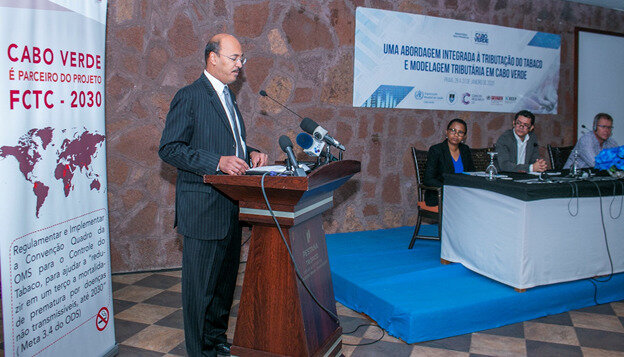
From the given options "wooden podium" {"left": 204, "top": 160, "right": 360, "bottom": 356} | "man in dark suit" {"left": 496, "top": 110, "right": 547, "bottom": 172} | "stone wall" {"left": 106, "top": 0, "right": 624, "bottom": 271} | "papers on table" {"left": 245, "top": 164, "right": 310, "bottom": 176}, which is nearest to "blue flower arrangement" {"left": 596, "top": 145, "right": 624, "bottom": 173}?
"man in dark suit" {"left": 496, "top": 110, "right": 547, "bottom": 172}

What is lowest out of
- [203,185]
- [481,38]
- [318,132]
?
[203,185]

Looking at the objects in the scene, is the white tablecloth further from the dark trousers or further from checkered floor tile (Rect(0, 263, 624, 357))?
the dark trousers

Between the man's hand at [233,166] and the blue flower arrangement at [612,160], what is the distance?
294 centimetres

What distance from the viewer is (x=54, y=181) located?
2.07 meters

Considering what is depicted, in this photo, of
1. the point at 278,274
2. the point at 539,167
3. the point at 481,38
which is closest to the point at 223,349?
the point at 278,274

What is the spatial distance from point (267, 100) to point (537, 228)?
2492mm

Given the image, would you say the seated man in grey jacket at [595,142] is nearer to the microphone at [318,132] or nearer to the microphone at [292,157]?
the microphone at [318,132]

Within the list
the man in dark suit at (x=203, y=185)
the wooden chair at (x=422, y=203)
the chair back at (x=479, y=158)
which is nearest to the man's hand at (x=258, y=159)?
the man in dark suit at (x=203, y=185)

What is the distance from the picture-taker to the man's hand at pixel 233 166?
80.0 inches

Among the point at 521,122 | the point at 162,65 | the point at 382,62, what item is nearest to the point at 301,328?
the point at 162,65

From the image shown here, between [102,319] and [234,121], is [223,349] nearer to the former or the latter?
[102,319]

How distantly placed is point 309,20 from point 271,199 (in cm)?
303

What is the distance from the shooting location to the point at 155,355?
2623mm

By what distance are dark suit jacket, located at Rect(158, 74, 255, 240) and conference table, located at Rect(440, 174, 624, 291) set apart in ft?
6.03
